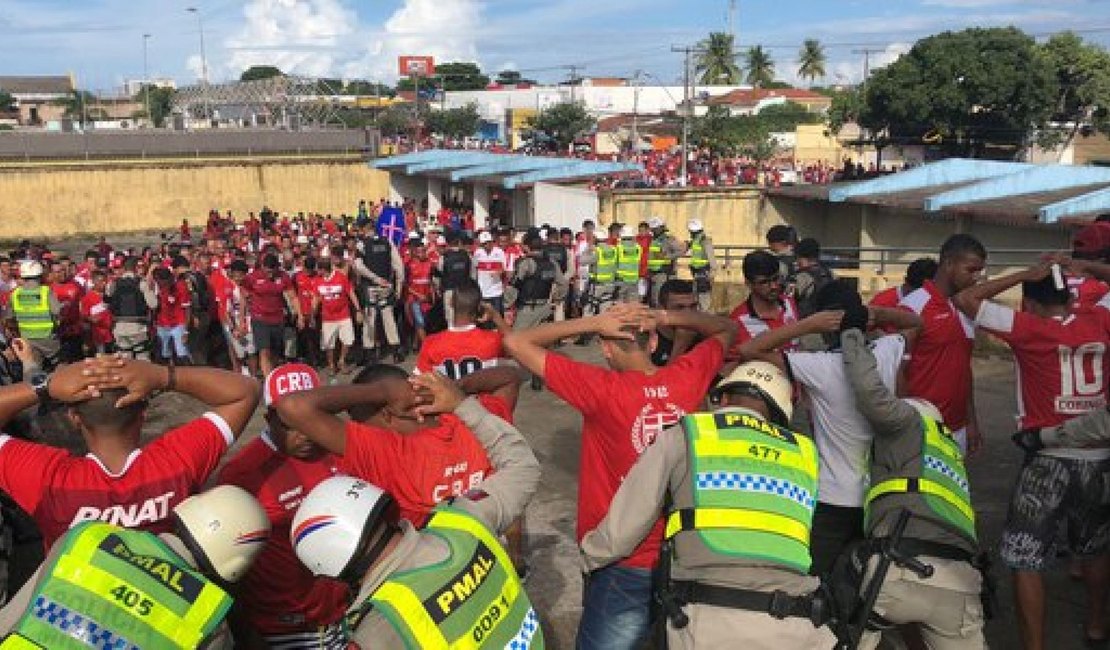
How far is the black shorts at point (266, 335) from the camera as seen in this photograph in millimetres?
11891

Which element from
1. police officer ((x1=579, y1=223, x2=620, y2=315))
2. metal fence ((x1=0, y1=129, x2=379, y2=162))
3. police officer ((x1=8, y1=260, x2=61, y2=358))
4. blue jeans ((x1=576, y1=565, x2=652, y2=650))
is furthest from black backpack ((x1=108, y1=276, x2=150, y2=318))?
metal fence ((x1=0, y1=129, x2=379, y2=162))

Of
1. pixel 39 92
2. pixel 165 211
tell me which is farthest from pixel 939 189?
pixel 39 92

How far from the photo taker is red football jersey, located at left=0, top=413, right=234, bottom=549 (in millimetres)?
3162

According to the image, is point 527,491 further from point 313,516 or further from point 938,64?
point 938,64

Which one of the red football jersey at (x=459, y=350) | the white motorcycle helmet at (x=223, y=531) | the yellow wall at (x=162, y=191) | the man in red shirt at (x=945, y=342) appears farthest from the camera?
the yellow wall at (x=162, y=191)

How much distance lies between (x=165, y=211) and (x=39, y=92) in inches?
4011

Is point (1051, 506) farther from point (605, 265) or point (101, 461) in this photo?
point (605, 265)

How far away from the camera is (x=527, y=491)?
318cm

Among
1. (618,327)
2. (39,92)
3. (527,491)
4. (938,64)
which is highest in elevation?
(39,92)

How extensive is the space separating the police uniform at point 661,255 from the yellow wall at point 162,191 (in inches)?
1331

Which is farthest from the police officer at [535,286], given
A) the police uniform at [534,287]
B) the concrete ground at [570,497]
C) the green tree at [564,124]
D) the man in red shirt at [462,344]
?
the green tree at [564,124]

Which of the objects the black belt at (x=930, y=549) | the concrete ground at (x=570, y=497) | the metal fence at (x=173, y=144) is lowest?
the concrete ground at (x=570, y=497)

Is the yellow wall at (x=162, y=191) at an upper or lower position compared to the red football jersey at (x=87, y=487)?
upper

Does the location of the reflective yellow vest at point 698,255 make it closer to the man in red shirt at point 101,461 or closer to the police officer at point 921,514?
the police officer at point 921,514
